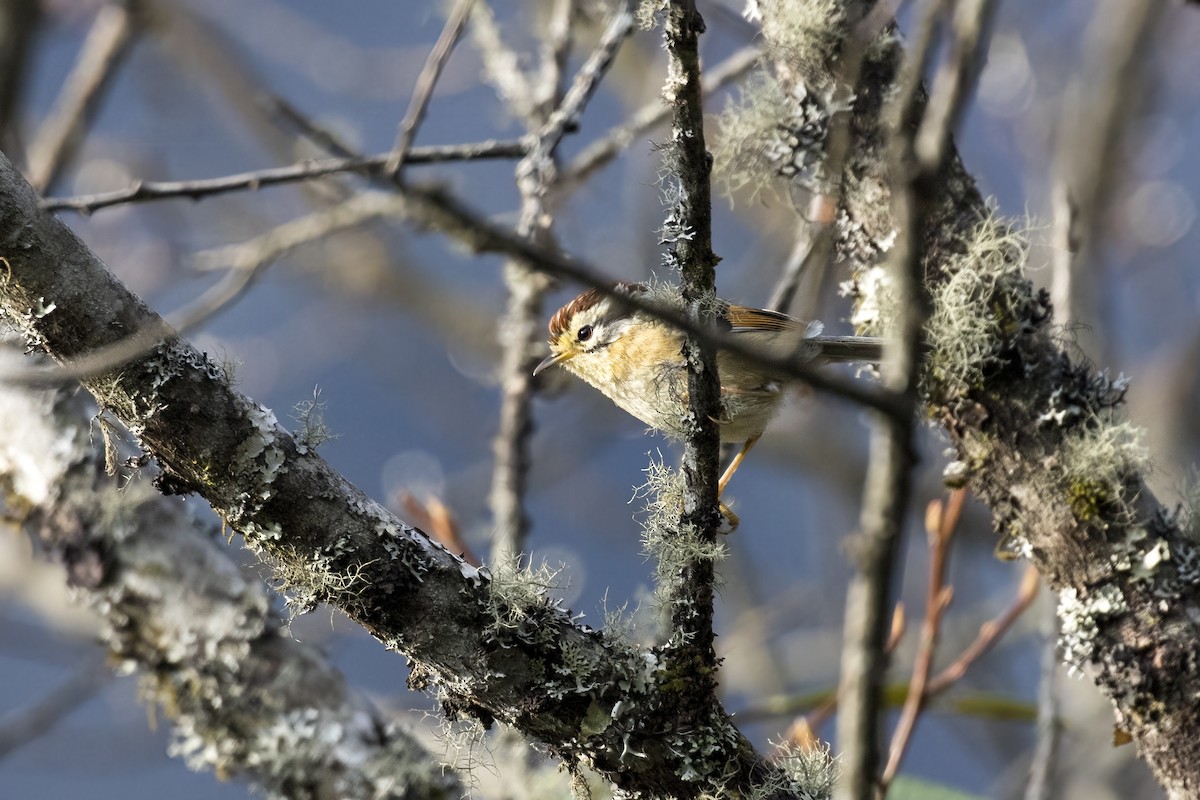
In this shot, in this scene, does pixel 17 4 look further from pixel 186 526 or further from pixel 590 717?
pixel 590 717

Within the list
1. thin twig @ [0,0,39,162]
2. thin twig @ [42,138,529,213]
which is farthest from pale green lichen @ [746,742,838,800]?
thin twig @ [0,0,39,162]

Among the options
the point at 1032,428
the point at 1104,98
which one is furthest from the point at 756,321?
the point at 1104,98

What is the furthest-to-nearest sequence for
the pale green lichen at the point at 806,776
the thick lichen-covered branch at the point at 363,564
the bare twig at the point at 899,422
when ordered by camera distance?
the pale green lichen at the point at 806,776 < the thick lichen-covered branch at the point at 363,564 < the bare twig at the point at 899,422

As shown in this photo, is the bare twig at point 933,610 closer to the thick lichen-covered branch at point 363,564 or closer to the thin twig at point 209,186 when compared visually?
the thick lichen-covered branch at point 363,564

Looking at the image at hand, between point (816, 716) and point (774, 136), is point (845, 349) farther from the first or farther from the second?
point (816, 716)

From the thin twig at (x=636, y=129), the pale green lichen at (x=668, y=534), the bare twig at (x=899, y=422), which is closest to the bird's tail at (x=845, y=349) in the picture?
the thin twig at (x=636, y=129)

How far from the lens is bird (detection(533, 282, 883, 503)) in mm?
3332

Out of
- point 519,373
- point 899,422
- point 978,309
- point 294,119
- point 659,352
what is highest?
point 519,373

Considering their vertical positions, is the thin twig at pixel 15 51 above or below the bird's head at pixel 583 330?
above

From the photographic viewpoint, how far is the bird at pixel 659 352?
3.33 meters

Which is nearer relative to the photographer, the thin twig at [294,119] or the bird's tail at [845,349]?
the thin twig at [294,119]

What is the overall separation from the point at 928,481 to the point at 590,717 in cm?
519

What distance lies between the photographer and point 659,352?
11.6 feet

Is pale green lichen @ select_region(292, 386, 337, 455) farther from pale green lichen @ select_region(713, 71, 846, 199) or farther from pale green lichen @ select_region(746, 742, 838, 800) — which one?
pale green lichen @ select_region(713, 71, 846, 199)
